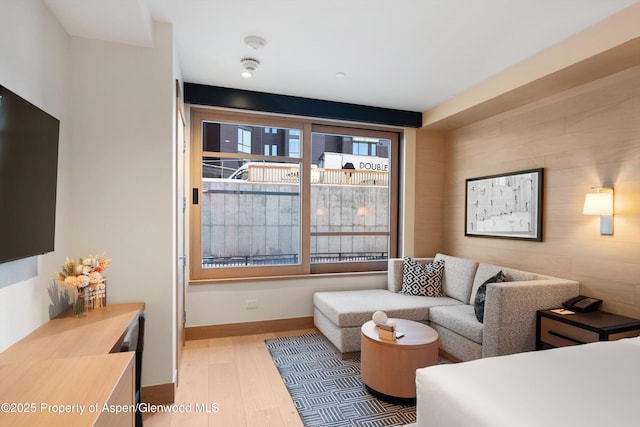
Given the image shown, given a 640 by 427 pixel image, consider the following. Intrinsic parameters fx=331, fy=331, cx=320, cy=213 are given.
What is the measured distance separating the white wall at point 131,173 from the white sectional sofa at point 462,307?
1552 millimetres

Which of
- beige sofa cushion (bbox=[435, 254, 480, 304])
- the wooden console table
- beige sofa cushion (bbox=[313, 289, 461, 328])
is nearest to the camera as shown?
the wooden console table

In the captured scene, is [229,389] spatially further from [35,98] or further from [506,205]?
[506,205]

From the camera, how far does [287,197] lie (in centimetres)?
394

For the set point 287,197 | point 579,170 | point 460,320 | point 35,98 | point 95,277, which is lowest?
point 460,320

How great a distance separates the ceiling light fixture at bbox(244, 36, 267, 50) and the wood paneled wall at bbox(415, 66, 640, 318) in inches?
100

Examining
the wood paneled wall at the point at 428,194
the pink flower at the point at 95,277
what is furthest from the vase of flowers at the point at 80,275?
the wood paneled wall at the point at 428,194

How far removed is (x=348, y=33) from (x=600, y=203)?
2.22 metres

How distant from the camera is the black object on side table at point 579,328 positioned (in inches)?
84.5

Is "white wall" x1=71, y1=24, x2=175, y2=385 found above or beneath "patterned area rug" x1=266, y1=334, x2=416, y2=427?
above

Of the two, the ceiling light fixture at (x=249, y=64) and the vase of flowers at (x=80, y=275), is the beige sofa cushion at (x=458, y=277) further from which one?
the vase of flowers at (x=80, y=275)

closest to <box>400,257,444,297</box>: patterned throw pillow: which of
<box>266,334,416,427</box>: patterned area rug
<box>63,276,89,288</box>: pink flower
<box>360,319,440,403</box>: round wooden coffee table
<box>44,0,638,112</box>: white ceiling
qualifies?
<box>266,334,416,427</box>: patterned area rug

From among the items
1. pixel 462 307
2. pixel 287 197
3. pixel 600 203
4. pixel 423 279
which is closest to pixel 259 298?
pixel 287 197

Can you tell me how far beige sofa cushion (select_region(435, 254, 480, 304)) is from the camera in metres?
3.42

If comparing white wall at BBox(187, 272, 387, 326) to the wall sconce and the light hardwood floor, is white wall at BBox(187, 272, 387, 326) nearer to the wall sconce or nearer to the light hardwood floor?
the light hardwood floor
